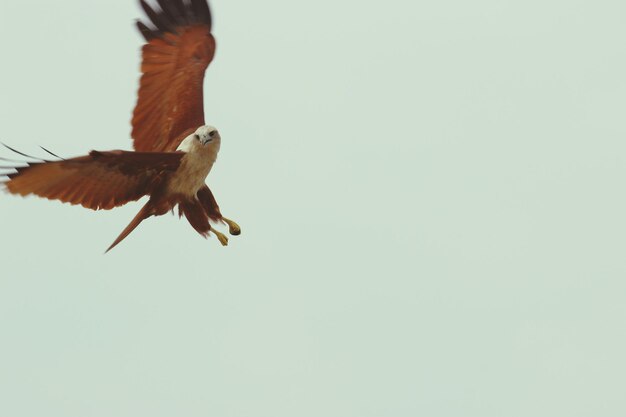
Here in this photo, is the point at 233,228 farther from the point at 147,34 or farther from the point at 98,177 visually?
the point at 147,34

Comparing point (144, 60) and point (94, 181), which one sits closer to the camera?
point (94, 181)

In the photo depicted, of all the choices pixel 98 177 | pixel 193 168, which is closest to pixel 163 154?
pixel 193 168

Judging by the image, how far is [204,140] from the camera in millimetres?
14227

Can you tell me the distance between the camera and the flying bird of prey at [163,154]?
13453 mm

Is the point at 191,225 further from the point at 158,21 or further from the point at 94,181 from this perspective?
the point at 158,21

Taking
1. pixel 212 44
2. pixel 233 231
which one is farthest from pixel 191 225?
pixel 212 44

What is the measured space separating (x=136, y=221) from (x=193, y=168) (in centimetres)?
85

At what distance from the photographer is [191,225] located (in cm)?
1504

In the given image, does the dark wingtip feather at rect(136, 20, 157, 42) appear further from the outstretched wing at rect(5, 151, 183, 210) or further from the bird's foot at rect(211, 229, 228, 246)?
the bird's foot at rect(211, 229, 228, 246)

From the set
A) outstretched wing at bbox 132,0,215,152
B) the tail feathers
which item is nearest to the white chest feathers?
the tail feathers

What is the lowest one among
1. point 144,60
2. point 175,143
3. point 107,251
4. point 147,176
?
point 107,251

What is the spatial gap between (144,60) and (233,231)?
2640 mm

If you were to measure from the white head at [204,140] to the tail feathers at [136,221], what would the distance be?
0.76m

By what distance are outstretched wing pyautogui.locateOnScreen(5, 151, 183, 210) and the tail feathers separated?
0.18 metres
